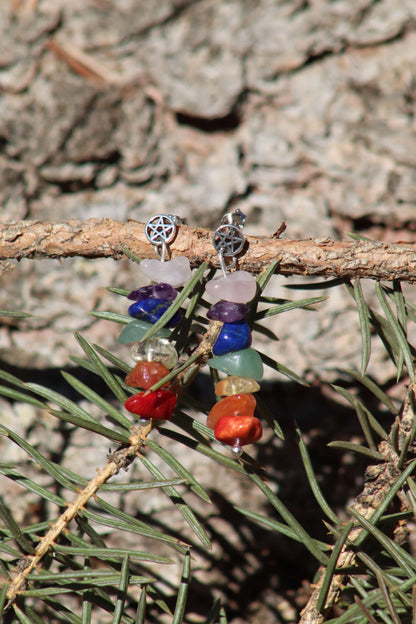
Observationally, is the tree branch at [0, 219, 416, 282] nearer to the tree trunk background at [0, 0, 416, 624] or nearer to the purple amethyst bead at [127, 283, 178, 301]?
the purple amethyst bead at [127, 283, 178, 301]

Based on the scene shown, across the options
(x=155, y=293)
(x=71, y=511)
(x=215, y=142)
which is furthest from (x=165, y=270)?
(x=215, y=142)

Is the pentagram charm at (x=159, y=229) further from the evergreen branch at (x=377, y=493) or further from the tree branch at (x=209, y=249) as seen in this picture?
the evergreen branch at (x=377, y=493)

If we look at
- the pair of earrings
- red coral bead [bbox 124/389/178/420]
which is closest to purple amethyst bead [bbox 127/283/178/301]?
the pair of earrings

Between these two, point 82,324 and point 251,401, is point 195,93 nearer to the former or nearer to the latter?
point 82,324

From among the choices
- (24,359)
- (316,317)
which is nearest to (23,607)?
(24,359)

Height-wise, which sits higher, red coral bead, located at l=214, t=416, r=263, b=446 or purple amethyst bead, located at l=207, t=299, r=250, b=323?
purple amethyst bead, located at l=207, t=299, r=250, b=323

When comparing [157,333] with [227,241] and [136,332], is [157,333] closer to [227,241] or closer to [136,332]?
[136,332]

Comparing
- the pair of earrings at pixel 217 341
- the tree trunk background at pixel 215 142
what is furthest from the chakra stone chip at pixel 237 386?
the tree trunk background at pixel 215 142
